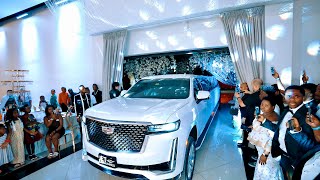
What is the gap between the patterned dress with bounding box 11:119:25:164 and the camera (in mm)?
3090

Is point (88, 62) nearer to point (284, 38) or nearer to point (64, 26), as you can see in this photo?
point (64, 26)

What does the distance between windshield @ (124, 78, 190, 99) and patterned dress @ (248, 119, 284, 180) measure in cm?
112

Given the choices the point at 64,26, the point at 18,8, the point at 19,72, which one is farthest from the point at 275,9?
the point at 19,72

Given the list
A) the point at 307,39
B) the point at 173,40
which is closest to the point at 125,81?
the point at 173,40

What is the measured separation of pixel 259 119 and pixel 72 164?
3.13 metres

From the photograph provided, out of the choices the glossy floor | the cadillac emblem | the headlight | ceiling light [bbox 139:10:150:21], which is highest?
ceiling light [bbox 139:10:150:21]

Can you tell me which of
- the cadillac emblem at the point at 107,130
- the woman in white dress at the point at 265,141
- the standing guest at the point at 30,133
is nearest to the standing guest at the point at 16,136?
the standing guest at the point at 30,133

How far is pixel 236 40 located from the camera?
447 cm

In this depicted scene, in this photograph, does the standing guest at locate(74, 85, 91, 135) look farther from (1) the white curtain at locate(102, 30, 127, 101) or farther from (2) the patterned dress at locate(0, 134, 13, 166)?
(1) the white curtain at locate(102, 30, 127, 101)

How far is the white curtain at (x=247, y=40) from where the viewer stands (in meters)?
4.25

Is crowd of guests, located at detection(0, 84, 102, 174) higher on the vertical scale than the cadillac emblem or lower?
lower

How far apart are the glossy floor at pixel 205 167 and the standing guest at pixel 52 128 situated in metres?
0.41

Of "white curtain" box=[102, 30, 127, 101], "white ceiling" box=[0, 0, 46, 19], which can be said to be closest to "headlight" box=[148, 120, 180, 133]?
"white curtain" box=[102, 30, 127, 101]

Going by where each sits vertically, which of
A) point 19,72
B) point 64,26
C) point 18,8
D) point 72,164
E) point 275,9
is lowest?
point 72,164
